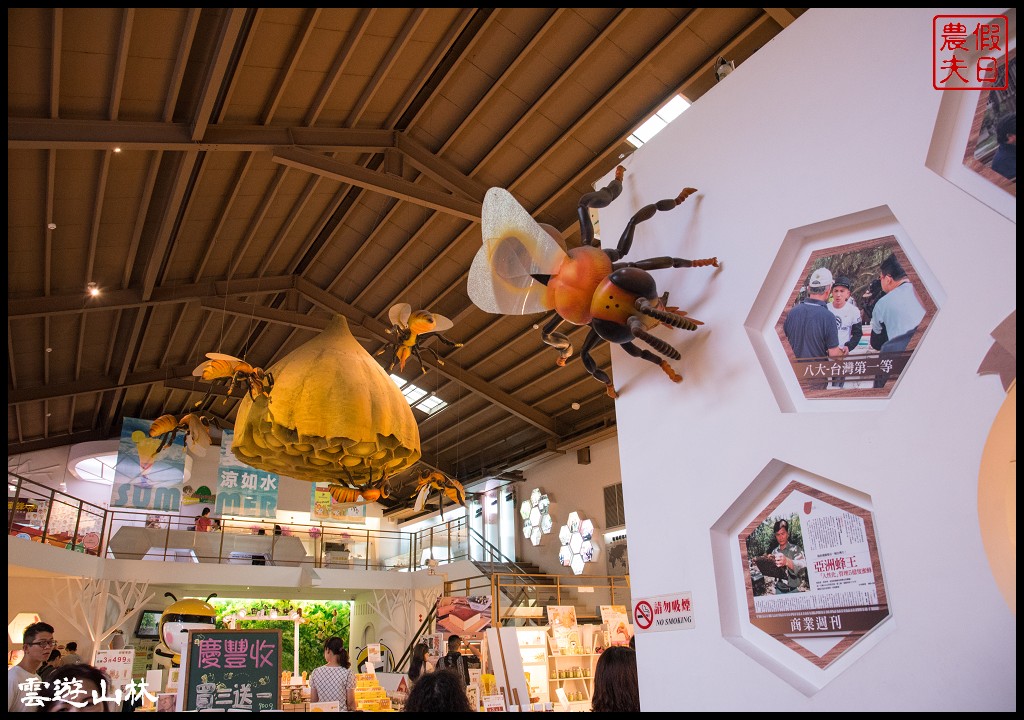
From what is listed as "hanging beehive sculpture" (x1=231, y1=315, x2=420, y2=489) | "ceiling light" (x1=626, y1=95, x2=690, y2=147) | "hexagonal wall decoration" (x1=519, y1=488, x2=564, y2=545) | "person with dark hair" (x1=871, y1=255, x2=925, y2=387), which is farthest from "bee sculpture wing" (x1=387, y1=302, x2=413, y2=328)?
"hexagonal wall decoration" (x1=519, y1=488, x2=564, y2=545)

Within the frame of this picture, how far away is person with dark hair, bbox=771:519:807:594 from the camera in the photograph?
1.99 m

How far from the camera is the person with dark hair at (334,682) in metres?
5.23

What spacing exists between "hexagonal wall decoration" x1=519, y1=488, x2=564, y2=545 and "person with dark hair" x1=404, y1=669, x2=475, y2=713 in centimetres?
1293

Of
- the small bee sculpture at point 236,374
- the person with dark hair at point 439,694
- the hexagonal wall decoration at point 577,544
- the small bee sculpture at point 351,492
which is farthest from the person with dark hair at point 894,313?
the hexagonal wall decoration at point 577,544

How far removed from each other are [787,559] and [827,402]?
472 mm

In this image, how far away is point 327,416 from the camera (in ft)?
14.5

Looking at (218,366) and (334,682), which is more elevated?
(218,366)

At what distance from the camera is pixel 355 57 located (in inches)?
264

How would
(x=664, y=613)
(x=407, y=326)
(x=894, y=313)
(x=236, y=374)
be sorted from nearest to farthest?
1. (x=894, y=313)
2. (x=664, y=613)
3. (x=236, y=374)
4. (x=407, y=326)

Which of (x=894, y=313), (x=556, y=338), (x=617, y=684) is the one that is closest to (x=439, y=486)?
(x=617, y=684)

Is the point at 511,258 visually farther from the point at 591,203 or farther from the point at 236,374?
the point at 236,374

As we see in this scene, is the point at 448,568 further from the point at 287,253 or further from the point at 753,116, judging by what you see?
the point at 753,116

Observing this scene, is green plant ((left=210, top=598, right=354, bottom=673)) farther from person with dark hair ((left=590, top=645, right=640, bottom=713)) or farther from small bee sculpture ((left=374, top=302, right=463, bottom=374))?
person with dark hair ((left=590, top=645, right=640, bottom=713))

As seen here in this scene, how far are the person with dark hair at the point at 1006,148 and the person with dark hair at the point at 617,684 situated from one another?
211cm
